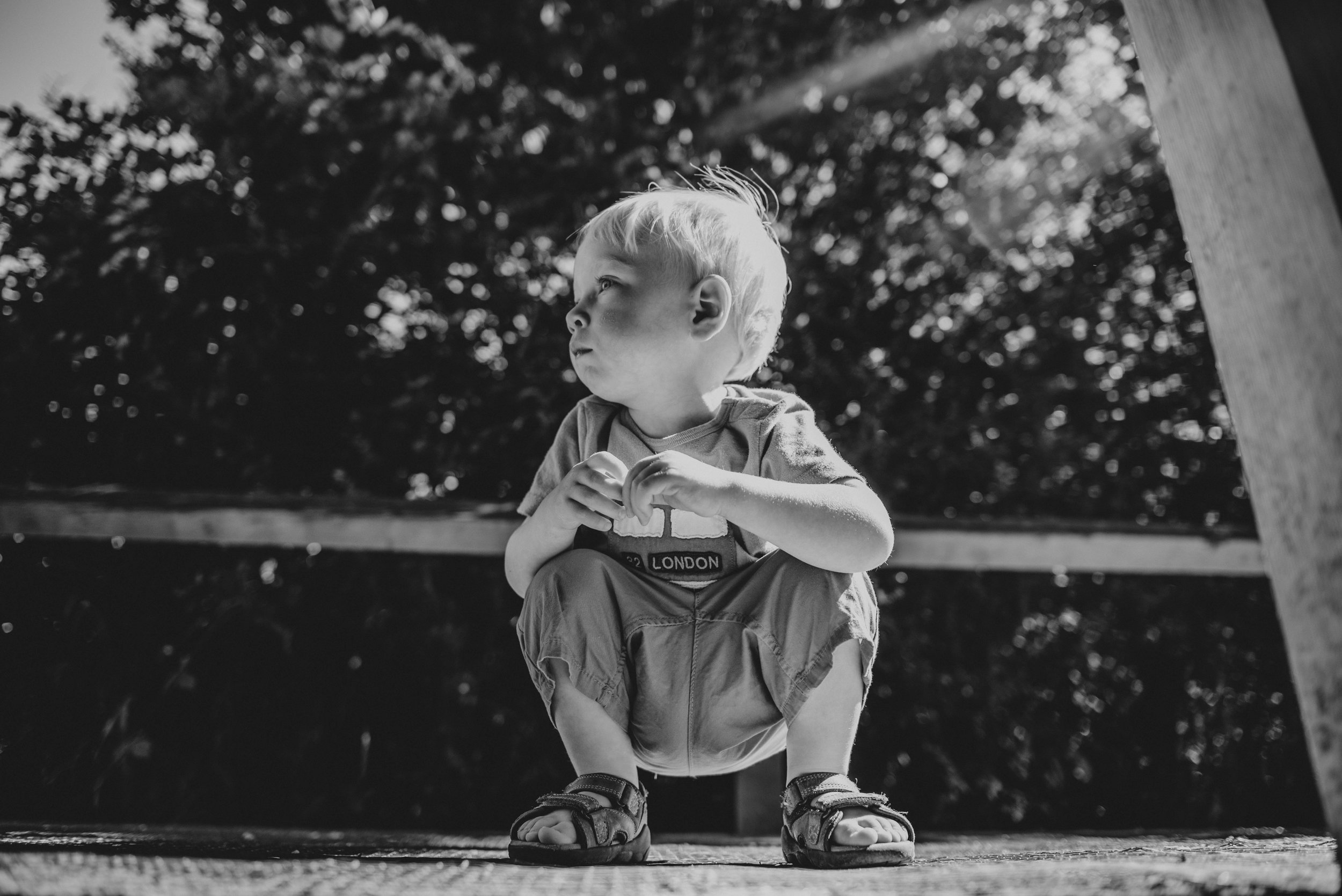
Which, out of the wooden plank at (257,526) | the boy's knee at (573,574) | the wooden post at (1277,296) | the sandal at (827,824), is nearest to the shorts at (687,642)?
the boy's knee at (573,574)

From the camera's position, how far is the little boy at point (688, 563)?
1166 millimetres

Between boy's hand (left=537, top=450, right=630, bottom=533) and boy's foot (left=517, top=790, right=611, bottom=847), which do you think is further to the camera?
boy's hand (left=537, top=450, right=630, bottom=533)

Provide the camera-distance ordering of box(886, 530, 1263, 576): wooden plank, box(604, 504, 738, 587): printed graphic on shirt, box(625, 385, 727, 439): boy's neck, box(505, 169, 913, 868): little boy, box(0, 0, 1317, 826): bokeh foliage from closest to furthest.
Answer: box(505, 169, 913, 868): little boy < box(604, 504, 738, 587): printed graphic on shirt < box(625, 385, 727, 439): boy's neck < box(886, 530, 1263, 576): wooden plank < box(0, 0, 1317, 826): bokeh foliage

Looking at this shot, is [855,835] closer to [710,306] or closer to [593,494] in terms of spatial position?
[593,494]

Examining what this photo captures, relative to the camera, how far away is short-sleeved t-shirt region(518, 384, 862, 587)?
1.37m

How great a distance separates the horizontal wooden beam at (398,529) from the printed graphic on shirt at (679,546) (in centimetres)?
74

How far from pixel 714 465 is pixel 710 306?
24cm

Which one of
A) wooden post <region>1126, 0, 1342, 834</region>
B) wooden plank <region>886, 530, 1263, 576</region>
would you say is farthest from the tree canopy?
wooden post <region>1126, 0, 1342, 834</region>

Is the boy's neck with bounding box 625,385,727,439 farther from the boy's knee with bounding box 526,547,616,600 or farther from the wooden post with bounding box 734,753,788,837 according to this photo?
the wooden post with bounding box 734,753,788,837

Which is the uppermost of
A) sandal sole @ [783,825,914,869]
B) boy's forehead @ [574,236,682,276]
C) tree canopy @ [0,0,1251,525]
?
tree canopy @ [0,0,1251,525]

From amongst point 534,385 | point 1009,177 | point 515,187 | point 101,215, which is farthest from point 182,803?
point 1009,177

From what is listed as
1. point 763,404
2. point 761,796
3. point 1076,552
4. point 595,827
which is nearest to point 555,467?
point 763,404

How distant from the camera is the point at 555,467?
4.97 feet

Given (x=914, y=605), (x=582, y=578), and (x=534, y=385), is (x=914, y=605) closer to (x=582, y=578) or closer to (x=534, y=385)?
(x=534, y=385)
